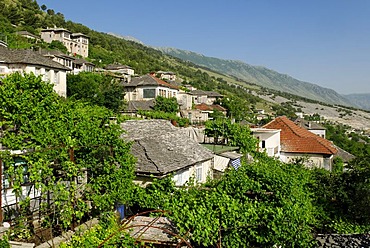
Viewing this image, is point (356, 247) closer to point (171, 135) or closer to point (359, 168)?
point (359, 168)

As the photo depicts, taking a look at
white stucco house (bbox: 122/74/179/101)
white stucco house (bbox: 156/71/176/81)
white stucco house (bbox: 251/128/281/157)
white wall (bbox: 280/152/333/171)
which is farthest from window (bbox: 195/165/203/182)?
white stucco house (bbox: 156/71/176/81)

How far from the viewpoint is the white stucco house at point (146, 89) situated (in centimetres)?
5616

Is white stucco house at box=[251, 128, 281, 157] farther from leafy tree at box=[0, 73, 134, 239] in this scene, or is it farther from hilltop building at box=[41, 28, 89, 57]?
hilltop building at box=[41, 28, 89, 57]

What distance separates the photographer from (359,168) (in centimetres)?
1952

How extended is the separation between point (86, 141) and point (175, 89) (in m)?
47.4

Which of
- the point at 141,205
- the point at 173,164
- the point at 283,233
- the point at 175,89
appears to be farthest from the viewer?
the point at 175,89

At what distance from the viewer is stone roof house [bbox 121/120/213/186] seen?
17.1m

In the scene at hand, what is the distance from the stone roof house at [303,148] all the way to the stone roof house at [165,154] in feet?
60.1

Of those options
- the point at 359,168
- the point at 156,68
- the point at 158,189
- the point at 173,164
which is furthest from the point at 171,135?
the point at 156,68

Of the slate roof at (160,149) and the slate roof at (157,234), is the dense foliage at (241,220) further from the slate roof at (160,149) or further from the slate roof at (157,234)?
the slate roof at (160,149)

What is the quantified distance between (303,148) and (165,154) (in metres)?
24.0

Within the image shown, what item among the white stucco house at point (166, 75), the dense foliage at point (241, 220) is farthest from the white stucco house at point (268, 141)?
the white stucco house at point (166, 75)

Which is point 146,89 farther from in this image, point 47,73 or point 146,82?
point 47,73

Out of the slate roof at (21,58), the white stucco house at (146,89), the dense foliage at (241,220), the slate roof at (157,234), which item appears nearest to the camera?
the dense foliage at (241,220)
